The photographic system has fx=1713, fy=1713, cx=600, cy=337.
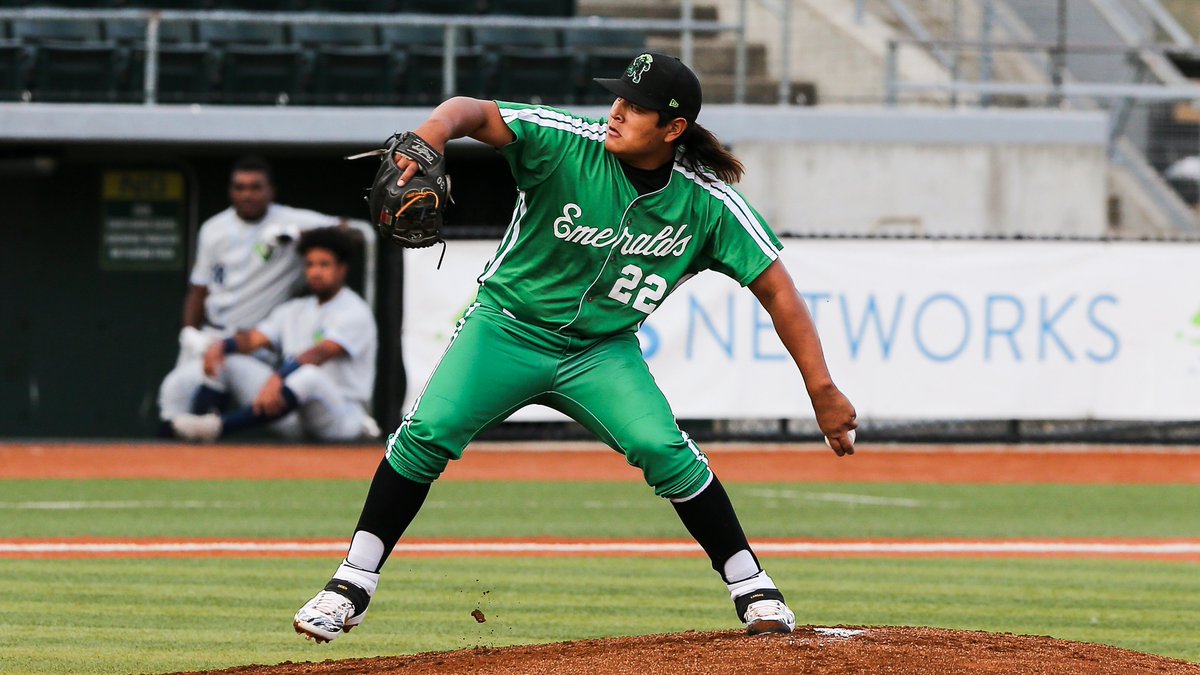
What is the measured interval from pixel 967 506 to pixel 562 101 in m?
6.99

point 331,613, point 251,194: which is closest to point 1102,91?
point 251,194

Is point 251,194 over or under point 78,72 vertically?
under

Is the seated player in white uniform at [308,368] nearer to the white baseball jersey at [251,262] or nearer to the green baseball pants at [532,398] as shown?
the white baseball jersey at [251,262]

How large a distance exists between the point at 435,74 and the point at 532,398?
497 inches

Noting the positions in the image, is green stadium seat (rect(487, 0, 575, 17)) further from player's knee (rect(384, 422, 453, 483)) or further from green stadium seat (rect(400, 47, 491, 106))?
player's knee (rect(384, 422, 453, 483))

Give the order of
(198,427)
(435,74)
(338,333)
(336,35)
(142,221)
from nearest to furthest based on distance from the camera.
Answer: (338,333) → (198,427) → (435,74) → (336,35) → (142,221)

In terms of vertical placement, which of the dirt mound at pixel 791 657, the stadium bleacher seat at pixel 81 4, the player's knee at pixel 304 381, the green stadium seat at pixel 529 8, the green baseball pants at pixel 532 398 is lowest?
the player's knee at pixel 304 381

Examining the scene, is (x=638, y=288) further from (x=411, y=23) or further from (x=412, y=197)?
(x=411, y=23)

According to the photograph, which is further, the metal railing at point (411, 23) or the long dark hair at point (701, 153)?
the metal railing at point (411, 23)

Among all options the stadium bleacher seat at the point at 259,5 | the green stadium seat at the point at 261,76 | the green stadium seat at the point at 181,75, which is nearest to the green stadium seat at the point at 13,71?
the green stadium seat at the point at 181,75

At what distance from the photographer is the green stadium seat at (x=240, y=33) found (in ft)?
57.4

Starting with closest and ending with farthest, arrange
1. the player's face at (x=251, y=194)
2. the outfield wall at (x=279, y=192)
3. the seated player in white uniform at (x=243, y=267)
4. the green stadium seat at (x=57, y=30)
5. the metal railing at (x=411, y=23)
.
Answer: the player's face at (x=251, y=194)
the seated player in white uniform at (x=243, y=267)
the metal railing at (x=411, y=23)
the outfield wall at (x=279, y=192)
the green stadium seat at (x=57, y=30)

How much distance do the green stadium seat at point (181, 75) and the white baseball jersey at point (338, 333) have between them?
2646mm

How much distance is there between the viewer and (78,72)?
675 inches
